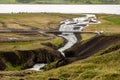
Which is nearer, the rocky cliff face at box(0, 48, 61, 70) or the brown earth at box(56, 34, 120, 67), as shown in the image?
the brown earth at box(56, 34, 120, 67)

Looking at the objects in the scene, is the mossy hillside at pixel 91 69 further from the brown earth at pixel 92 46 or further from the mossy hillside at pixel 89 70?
the brown earth at pixel 92 46

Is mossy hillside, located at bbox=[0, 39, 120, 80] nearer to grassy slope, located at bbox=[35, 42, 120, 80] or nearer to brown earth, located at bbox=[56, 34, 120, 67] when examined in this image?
grassy slope, located at bbox=[35, 42, 120, 80]

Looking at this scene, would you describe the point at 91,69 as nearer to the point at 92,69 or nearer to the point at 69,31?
the point at 92,69

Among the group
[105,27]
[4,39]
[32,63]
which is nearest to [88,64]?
[32,63]

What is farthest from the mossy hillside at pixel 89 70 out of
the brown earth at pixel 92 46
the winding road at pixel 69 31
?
the winding road at pixel 69 31

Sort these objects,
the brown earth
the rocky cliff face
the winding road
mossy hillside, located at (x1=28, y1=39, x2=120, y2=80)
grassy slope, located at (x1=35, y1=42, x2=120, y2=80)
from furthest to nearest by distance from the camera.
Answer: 1. the winding road
2. the rocky cliff face
3. the brown earth
4. mossy hillside, located at (x1=28, y1=39, x2=120, y2=80)
5. grassy slope, located at (x1=35, y1=42, x2=120, y2=80)

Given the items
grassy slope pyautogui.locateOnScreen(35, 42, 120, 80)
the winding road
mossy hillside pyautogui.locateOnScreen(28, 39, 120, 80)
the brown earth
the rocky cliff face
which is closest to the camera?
grassy slope pyautogui.locateOnScreen(35, 42, 120, 80)

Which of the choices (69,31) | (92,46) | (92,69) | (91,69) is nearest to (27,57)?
(92,46)

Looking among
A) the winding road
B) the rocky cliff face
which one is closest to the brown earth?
the rocky cliff face

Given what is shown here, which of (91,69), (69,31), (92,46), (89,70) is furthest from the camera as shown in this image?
(69,31)
